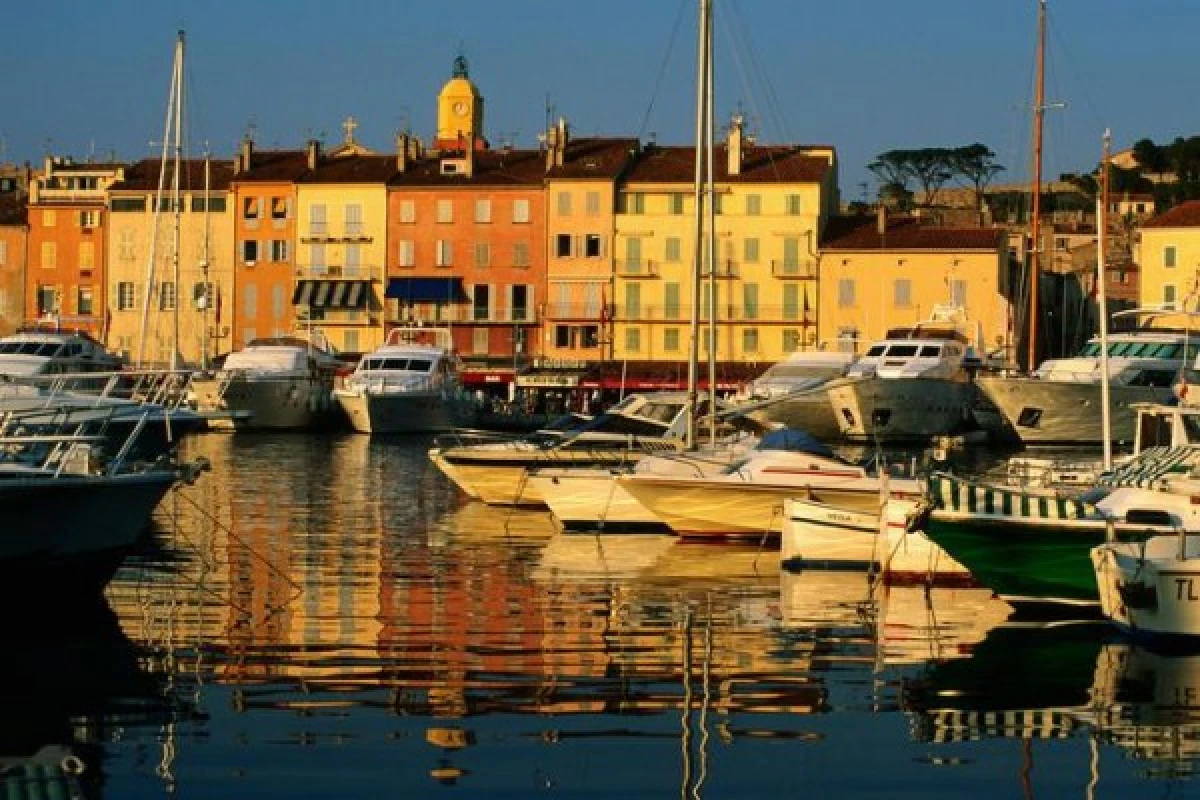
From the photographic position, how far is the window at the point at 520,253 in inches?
4023

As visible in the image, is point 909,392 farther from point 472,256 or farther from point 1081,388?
point 472,256

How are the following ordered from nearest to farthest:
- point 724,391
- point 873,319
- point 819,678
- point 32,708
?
point 32,708
point 819,678
point 724,391
point 873,319

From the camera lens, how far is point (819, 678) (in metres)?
21.0

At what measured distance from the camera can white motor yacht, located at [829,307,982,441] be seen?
73438 millimetres

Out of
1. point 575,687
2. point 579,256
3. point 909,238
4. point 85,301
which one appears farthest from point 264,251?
point 575,687

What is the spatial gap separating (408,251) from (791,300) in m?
16.7

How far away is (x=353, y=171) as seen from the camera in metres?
105

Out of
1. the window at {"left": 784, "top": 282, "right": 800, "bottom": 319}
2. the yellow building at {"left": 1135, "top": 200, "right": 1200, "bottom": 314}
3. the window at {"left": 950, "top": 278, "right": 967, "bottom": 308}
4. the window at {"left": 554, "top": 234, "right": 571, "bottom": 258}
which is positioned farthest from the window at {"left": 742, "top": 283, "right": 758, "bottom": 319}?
the yellow building at {"left": 1135, "top": 200, "right": 1200, "bottom": 314}

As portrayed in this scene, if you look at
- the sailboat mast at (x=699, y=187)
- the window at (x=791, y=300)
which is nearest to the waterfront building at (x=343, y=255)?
the window at (x=791, y=300)

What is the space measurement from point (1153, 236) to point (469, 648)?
8072 centimetres

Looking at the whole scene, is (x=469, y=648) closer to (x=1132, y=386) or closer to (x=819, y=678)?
(x=819, y=678)

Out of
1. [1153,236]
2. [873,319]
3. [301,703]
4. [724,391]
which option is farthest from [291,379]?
[301,703]

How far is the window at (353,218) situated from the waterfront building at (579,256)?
27.2 ft

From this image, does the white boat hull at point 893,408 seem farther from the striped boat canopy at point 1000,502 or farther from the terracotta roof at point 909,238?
the striped boat canopy at point 1000,502
